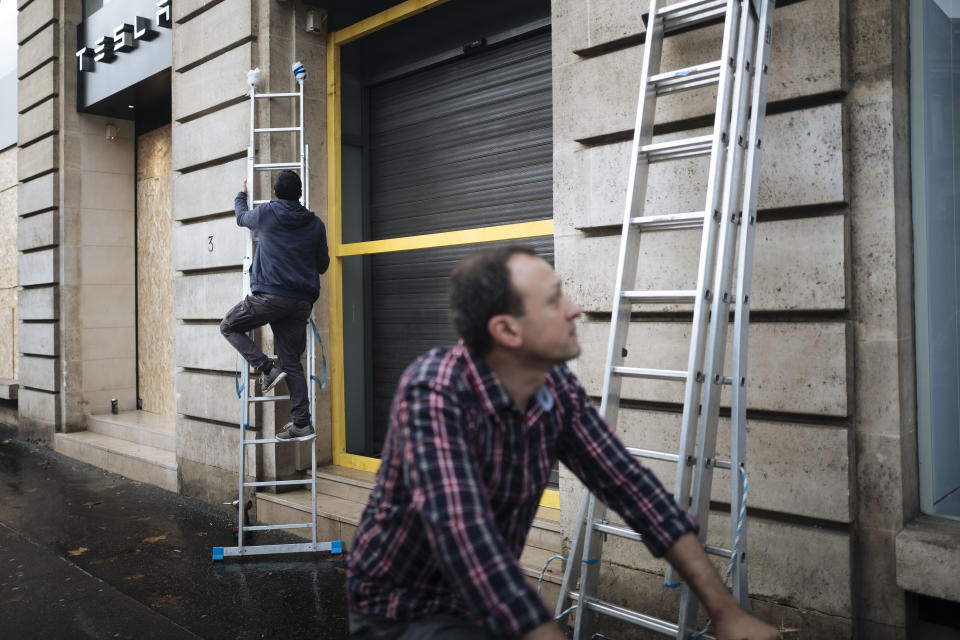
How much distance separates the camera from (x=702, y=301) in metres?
3.21

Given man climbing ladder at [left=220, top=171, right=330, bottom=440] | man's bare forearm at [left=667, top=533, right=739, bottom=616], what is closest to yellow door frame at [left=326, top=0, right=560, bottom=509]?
man climbing ladder at [left=220, top=171, right=330, bottom=440]

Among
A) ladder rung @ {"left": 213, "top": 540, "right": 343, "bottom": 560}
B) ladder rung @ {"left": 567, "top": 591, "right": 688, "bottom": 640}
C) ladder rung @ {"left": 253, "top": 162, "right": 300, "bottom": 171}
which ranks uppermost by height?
ladder rung @ {"left": 253, "top": 162, "right": 300, "bottom": 171}

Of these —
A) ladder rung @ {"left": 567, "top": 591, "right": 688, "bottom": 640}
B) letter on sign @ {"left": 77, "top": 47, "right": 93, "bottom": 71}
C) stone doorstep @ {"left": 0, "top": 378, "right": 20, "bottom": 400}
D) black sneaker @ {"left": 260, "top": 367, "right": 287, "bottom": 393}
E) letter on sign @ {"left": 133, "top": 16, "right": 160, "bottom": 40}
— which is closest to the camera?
ladder rung @ {"left": 567, "top": 591, "right": 688, "bottom": 640}

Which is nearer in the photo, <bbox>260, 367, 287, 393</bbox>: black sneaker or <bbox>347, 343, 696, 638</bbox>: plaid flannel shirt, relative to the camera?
<bbox>347, 343, 696, 638</bbox>: plaid flannel shirt

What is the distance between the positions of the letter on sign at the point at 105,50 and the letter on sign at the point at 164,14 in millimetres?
1436

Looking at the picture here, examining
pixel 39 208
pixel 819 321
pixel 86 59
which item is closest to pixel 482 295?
pixel 819 321

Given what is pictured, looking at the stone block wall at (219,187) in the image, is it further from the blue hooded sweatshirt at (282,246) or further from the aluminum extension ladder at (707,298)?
the aluminum extension ladder at (707,298)

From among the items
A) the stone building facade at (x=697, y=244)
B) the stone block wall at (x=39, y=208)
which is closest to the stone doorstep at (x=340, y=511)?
the stone building facade at (x=697, y=244)

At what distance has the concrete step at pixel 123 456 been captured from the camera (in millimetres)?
7770

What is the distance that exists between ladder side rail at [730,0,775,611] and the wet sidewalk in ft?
7.71

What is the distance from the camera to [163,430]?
28.7ft

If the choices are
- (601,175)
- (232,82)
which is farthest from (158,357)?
(601,175)

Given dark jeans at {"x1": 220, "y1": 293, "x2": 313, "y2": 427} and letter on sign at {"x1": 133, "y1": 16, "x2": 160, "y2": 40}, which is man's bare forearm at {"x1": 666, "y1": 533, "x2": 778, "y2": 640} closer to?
dark jeans at {"x1": 220, "y1": 293, "x2": 313, "y2": 427}

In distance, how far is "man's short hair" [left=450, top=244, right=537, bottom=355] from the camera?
6.07 feet
